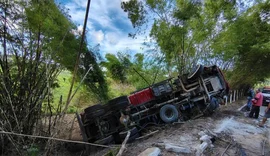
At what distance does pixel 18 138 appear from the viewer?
3820 mm

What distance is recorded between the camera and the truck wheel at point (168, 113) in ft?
20.5

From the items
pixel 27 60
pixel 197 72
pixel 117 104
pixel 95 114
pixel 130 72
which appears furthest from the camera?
pixel 130 72

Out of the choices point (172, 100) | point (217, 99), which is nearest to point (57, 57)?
point (172, 100)

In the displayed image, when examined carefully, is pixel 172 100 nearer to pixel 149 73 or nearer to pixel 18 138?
Answer: pixel 18 138

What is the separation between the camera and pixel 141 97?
21.3 ft

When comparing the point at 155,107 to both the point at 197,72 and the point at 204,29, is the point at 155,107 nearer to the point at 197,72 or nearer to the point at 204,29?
the point at 197,72

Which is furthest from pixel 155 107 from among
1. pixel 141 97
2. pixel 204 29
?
pixel 204 29

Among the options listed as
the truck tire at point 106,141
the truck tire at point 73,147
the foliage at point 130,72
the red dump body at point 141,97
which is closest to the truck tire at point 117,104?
the red dump body at point 141,97

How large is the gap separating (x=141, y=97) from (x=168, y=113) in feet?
3.54

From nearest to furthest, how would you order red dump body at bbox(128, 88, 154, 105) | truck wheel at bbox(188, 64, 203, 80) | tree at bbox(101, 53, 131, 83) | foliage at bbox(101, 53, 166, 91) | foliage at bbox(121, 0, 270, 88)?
red dump body at bbox(128, 88, 154, 105)
truck wheel at bbox(188, 64, 203, 80)
foliage at bbox(121, 0, 270, 88)
foliage at bbox(101, 53, 166, 91)
tree at bbox(101, 53, 131, 83)

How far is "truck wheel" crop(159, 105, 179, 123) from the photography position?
6242mm

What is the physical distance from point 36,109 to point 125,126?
2483mm

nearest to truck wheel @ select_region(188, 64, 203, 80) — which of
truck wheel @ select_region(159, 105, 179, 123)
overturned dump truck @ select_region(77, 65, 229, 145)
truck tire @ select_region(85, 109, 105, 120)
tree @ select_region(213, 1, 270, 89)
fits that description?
overturned dump truck @ select_region(77, 65, 229, 145)

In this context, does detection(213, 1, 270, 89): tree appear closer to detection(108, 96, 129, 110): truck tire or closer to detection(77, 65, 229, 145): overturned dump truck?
detection(77, 65, 229, 145): overturned dump truck
